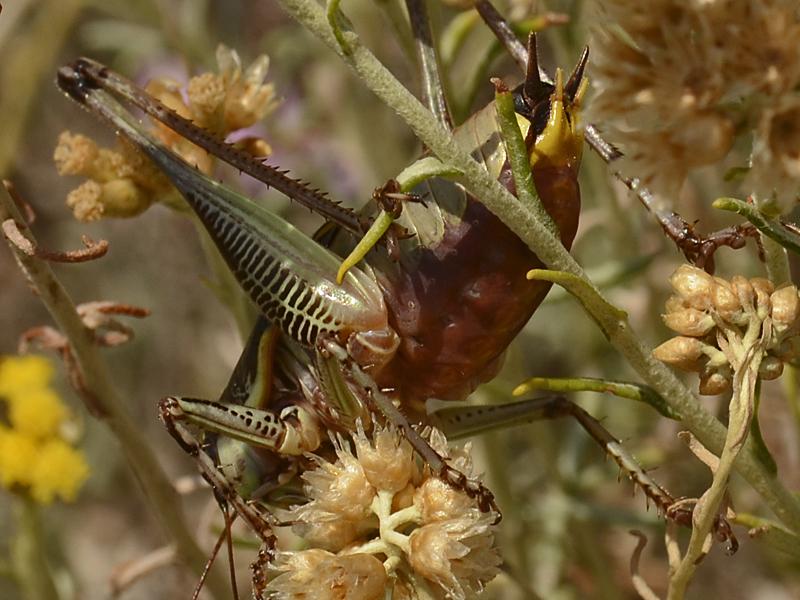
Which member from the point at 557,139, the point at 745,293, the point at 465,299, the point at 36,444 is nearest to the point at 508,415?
the point at 465,299

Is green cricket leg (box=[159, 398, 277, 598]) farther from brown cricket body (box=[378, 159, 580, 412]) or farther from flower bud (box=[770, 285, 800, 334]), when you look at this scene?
flower bud (box=[770, 285, 800, 334])

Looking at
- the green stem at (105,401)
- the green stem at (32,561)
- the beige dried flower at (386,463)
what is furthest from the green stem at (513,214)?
the green stem at (32,561)

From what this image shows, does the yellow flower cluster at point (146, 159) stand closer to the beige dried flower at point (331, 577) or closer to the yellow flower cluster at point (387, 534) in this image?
the yellow flower cluster at point (387, 534)

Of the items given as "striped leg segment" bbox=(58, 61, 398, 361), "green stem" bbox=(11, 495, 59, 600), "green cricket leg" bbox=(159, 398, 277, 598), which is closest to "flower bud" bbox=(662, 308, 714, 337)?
"striped leg segment" bbox=(58, 61, 398, 361)

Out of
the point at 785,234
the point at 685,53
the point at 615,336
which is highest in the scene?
the point at 685,53

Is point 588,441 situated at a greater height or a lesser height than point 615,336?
lesser

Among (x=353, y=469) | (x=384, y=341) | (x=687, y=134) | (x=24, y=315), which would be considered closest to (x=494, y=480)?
(x=384, y=341)

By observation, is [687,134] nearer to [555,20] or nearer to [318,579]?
[318,579]
